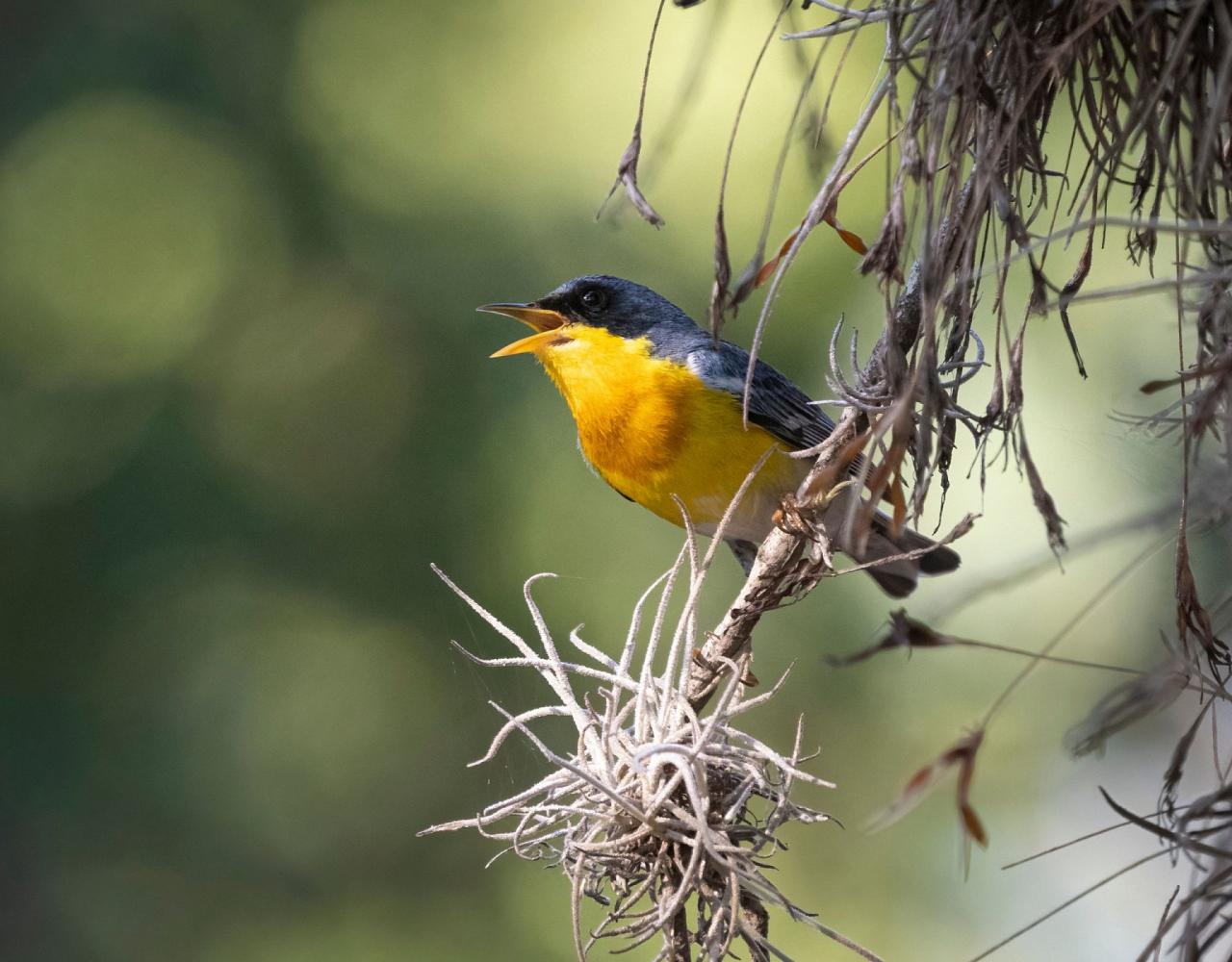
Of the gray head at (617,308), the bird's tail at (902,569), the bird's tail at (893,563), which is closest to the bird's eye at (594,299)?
the gray head at (617,308)

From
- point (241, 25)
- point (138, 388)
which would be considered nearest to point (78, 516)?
point (138, 388)

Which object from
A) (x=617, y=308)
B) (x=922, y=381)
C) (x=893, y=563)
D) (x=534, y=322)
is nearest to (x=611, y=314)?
(x=617, y=308)

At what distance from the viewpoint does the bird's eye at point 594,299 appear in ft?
12.3

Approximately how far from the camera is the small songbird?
11.0 ft

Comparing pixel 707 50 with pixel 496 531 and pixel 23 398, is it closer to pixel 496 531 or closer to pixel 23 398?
pixel 496 531

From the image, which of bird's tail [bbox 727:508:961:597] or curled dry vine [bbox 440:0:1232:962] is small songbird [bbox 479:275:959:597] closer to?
bird's tail [bbox 727:508:961:597]

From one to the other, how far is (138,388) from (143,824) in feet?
8.91

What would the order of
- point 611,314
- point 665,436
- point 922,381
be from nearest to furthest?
point 922,381, point 665,436, point 611,314

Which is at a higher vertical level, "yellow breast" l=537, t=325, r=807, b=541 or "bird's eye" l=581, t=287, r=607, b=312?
"bird's eye" l=581, t=287, r=607, b=312

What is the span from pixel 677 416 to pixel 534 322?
0.66 m

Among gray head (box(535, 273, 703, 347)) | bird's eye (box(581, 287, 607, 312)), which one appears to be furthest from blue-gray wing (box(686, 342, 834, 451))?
bird's eye (box(581, 287, 607, 312))

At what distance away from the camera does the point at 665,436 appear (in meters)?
3.37

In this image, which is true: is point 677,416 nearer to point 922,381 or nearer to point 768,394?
point 768,394

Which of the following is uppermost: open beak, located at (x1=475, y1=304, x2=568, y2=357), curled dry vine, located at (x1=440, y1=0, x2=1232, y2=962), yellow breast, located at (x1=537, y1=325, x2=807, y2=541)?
curled dry vine, located at (x1=440, y1=0, x2=1232, y2=962)
